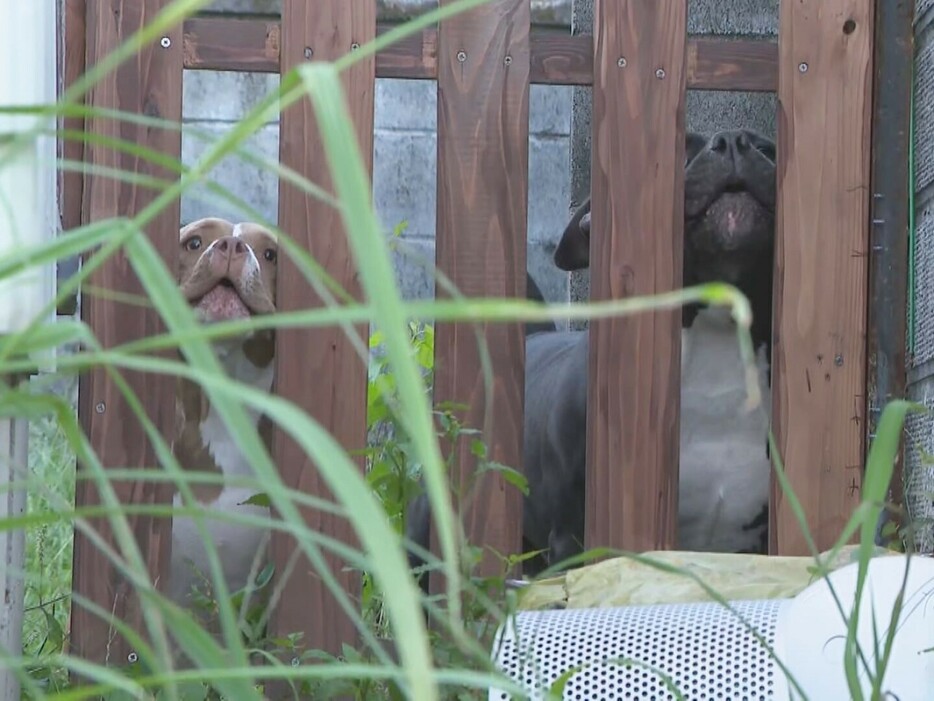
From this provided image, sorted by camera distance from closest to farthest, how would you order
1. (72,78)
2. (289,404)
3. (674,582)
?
(289,404), (674,582), (72,78)

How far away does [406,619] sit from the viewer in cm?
43

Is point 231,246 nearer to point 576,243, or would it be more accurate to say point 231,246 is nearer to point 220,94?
point 576,243

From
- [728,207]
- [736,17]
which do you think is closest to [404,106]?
[736,17]

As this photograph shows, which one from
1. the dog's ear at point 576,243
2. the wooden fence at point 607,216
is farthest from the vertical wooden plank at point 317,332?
the dog's ear at point 576,243

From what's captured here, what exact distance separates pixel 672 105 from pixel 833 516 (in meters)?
0.76

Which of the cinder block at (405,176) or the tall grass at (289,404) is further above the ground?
the cinder block at (405,176)

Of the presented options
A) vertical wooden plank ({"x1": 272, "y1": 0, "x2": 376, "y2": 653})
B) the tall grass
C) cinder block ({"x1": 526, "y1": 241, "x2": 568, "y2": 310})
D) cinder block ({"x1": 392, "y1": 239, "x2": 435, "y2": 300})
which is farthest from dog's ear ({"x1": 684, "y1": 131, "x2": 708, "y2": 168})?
cinder block ({"x1": 526, "y1": 241, "x2": 568, "y2": 310})

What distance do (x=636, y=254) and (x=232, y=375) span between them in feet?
4.98

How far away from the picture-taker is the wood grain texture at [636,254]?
2.46m

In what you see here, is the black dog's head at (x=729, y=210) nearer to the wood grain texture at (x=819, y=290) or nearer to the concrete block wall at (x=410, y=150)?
the wood grain texture at (x=819, y=290)

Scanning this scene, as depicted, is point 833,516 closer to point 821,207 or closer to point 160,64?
point 821,207

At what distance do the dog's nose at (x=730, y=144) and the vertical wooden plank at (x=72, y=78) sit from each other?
52.0 inches

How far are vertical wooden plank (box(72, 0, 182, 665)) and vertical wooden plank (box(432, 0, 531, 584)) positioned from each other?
18.4 inches

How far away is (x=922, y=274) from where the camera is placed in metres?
2.45
